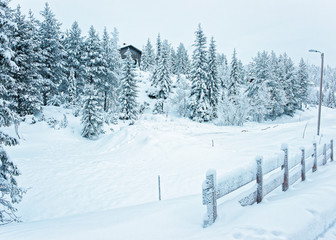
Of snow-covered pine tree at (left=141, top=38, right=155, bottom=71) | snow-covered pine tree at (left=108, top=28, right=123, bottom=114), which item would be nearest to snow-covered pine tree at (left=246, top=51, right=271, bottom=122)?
snow-covered pine tree at (left=108, top=28, right=123, bottom=114)

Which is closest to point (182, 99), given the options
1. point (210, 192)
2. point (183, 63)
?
point (183, 63)

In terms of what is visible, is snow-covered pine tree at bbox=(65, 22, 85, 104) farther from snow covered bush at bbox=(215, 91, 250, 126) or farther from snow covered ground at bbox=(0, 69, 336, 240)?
snow covered bush at bbox=(215, 91, 250, 126)

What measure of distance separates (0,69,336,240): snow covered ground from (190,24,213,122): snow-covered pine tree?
9.89 meters

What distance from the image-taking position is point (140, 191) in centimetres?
1090

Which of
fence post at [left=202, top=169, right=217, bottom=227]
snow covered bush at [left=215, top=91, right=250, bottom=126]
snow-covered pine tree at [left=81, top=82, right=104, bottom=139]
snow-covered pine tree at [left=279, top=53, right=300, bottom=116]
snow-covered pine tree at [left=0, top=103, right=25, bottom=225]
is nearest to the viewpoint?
fence post at [left=202, top=169, right=217, bottom=227]

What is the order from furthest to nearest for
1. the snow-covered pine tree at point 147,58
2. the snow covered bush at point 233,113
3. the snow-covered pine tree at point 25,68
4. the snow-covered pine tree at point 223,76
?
the snow-covered pine tree at point 147,58 → the snow-covered pine tree at point 223,76 → the snow covered bush at point 233,113 → the snow-covered pine tree at point 25,68

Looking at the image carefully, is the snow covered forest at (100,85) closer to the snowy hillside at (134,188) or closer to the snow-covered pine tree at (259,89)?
the snow-covered pine tree at (259,89)

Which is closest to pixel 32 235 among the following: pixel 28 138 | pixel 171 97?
pixel 28 138

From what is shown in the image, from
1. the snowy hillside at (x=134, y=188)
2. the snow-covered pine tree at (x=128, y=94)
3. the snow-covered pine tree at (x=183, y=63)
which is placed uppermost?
the snow-covered pine tree at (x=183, y=63)

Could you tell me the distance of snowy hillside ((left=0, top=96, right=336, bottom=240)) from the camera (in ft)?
12.1

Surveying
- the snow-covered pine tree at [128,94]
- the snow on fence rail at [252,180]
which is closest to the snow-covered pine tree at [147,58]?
the snow-covered pine tree at [128,94]

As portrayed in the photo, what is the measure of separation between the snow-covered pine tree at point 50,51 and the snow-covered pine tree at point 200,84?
21.9 metres

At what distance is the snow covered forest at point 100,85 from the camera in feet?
79.5

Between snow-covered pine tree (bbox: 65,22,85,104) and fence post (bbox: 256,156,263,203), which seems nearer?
fence post (bbox: 256,156,263,203)
